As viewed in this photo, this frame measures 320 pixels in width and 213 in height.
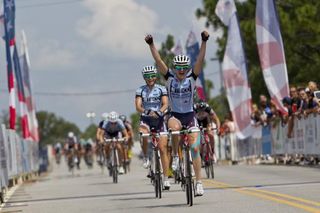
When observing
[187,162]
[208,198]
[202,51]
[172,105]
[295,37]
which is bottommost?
[208,198]

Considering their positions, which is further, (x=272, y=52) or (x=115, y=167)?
(x=272, y=52)

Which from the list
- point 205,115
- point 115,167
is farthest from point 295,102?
point 205,115

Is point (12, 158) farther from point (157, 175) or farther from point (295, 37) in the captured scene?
point (295, 37)

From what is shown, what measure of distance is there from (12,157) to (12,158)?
0.10 ft

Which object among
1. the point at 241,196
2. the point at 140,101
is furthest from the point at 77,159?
the point at 241,196

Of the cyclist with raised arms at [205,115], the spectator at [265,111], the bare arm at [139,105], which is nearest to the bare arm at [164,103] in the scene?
the bare arm at [139,105]

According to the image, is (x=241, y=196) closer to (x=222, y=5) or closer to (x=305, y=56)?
(x=222, y=5)

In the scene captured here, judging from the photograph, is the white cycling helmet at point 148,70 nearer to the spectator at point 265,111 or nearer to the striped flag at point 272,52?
the striped flag at point 272,52

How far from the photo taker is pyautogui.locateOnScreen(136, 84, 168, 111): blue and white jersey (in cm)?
1892

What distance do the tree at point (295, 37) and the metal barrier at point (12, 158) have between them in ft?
45.6

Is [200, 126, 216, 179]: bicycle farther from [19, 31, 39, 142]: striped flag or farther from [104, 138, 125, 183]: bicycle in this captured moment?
[19, 31, 39, 142]: striped flag

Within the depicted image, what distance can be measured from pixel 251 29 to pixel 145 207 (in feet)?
115

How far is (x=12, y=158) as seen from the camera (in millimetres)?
28406

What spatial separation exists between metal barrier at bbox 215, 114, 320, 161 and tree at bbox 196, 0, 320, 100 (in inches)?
261
